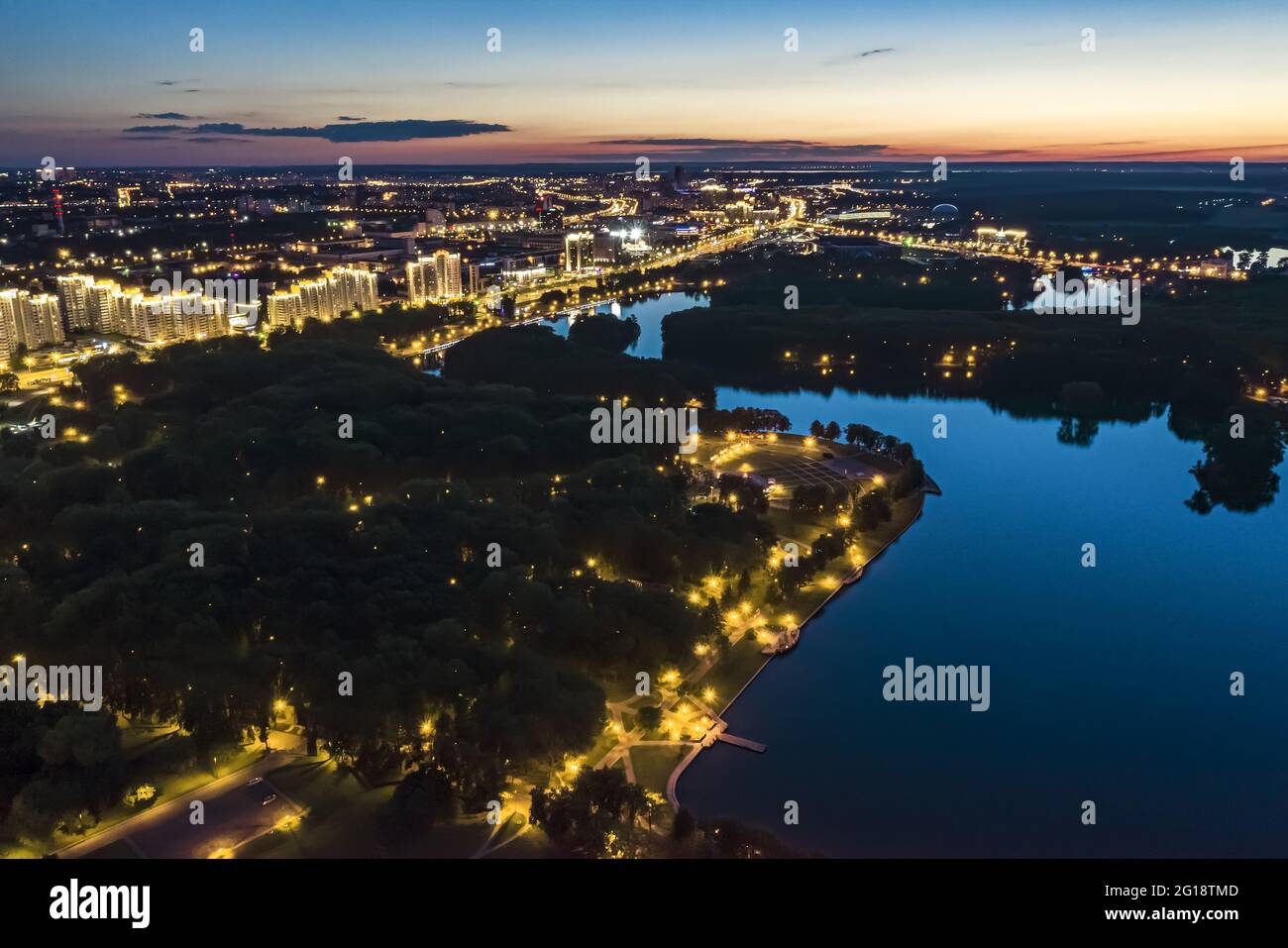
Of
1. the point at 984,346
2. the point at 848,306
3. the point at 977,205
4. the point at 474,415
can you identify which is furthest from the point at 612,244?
the point at 977,205

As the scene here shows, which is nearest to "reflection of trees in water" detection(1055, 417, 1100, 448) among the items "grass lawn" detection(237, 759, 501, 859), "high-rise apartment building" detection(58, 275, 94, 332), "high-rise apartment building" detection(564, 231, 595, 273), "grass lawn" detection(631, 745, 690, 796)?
"grass lawn" detection(631, 745, 690, 796)

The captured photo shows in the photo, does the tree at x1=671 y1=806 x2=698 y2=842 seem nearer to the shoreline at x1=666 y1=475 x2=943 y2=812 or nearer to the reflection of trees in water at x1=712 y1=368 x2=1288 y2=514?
the shoreline at x1=666 y1=475 x2=943 y2=812

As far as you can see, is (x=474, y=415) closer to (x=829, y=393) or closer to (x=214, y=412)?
(x=214, y=412)

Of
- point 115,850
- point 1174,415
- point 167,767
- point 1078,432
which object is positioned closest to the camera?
point 115,850

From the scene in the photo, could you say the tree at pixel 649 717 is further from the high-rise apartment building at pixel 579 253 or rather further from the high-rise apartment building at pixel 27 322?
the high-rise apartment building at pixel 579 253

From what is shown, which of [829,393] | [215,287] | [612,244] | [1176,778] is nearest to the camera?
[1176,778]

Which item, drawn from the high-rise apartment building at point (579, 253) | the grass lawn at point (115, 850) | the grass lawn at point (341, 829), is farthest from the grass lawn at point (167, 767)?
the high-rise apartment building at point (579, 253)

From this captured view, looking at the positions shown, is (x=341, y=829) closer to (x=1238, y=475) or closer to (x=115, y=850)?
(x=115, y=850)

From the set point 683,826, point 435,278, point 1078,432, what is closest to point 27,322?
point 435,278
